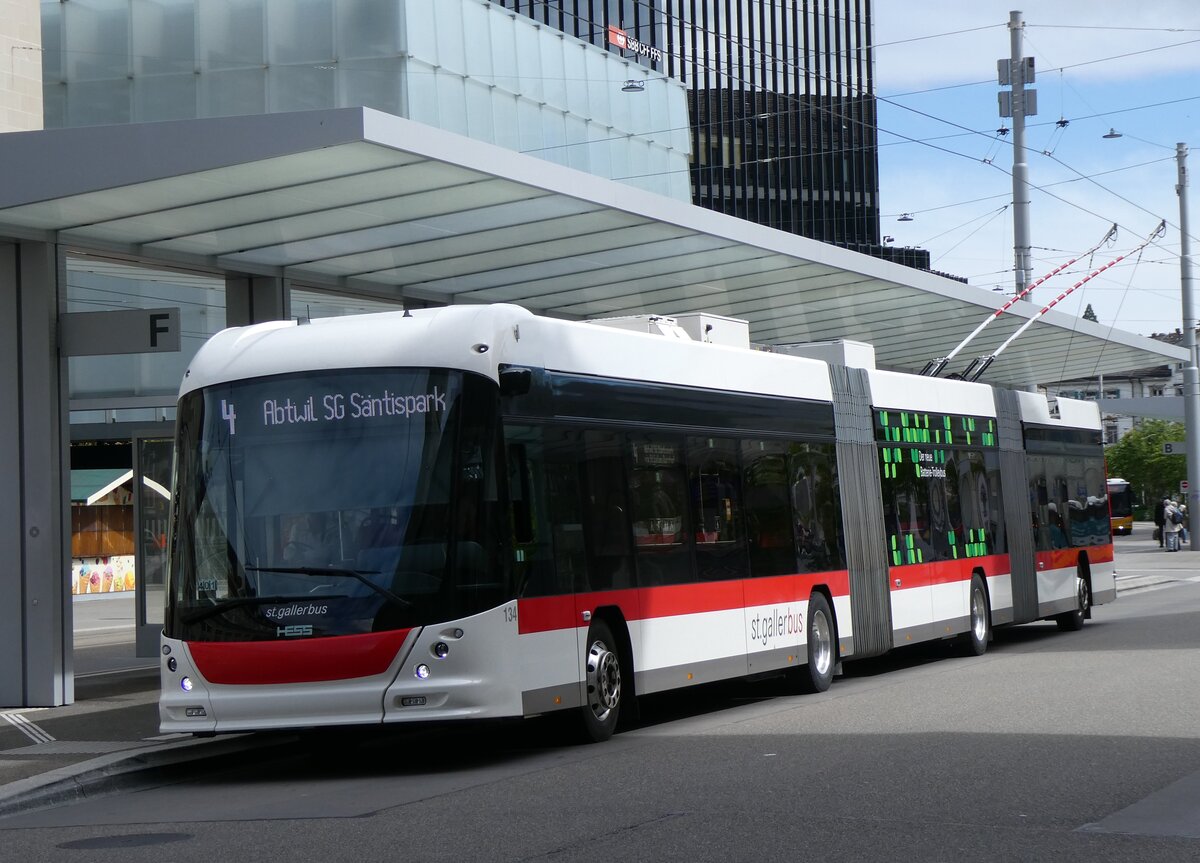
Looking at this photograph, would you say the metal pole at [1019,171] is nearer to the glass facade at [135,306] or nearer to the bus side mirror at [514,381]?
the glass facade at [135,306]

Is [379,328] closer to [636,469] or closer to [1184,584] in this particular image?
[636,469]

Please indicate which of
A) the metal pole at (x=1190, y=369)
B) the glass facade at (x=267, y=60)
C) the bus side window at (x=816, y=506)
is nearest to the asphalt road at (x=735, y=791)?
the bus side window at (x=816, y=506)

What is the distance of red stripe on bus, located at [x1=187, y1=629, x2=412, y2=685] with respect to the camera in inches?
408

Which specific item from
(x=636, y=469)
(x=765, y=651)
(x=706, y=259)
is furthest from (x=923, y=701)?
(x=706, y=259)

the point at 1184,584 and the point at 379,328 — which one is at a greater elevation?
the point at 379,328

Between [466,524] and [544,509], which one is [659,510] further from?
[466,524]

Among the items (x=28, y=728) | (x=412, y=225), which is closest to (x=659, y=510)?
(x=412, y=225)

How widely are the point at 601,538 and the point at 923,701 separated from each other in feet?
11.3

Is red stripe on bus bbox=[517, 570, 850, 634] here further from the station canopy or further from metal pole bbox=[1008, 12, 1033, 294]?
metal pole bbox=[1008, 12, 1033, 294]

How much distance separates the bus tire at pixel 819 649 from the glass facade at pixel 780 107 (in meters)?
66.2

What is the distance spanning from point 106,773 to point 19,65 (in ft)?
30.3

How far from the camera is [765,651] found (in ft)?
47.2

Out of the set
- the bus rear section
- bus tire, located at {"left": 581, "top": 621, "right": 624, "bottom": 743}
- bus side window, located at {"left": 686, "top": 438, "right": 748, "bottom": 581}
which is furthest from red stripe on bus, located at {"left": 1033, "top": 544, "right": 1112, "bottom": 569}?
the bus rear section

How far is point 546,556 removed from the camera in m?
11.2
